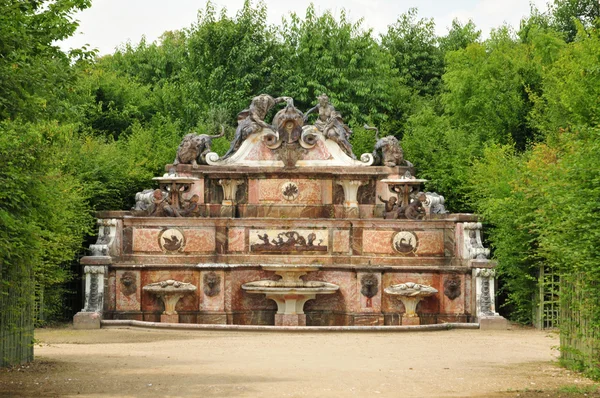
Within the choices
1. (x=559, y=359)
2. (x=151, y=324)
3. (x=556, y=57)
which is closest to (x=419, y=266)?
(x=151, y=324)

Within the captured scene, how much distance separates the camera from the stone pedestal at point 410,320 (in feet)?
106

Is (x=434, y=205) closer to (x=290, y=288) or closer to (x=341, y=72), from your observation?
(x=290, y=288)

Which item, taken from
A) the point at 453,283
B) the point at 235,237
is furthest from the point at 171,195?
the point at 453,283

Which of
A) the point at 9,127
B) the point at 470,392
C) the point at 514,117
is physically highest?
the point at 514,117

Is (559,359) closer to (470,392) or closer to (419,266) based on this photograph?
(470,392)

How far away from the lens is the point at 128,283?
107 ft

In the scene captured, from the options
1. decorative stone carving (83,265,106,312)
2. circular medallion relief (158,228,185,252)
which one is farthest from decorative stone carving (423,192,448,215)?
decorative stone carving (83,265,106,312)

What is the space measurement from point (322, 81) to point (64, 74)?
37.9 meters

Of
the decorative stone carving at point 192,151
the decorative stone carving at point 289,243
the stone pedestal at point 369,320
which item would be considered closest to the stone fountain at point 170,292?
the decorative stone carving at point 289,243

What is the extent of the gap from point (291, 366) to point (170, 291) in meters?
11.0

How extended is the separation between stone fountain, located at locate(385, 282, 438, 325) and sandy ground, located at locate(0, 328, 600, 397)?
8.32 ft

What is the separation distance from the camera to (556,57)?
166ft

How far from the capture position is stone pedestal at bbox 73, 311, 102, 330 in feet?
102

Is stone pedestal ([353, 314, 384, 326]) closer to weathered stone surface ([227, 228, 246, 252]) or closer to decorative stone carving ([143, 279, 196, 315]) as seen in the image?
weathered stone surface ([227, 228, 246, 252])
